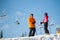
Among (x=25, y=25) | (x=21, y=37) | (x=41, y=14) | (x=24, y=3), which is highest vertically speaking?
(x=24, y=3)

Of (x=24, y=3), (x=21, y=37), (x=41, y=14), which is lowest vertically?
(x=21, y=37)

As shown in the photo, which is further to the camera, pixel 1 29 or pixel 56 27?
pixel 1 29

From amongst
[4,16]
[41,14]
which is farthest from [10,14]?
[41,14]

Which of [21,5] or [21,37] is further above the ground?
[21,5]

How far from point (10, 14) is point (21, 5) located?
20 centimetres

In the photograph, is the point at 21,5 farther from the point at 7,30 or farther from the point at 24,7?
the point at 7,30

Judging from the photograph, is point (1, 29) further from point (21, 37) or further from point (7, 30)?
point (21, 37)

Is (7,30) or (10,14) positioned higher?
(10,14)

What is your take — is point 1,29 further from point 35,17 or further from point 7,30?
point 35,17

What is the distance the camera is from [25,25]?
2.30m

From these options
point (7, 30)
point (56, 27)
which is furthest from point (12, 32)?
point (56, 27)

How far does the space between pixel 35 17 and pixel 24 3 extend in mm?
253

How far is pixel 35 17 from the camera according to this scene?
2293 millimetres

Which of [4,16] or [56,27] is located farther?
[4,16]
